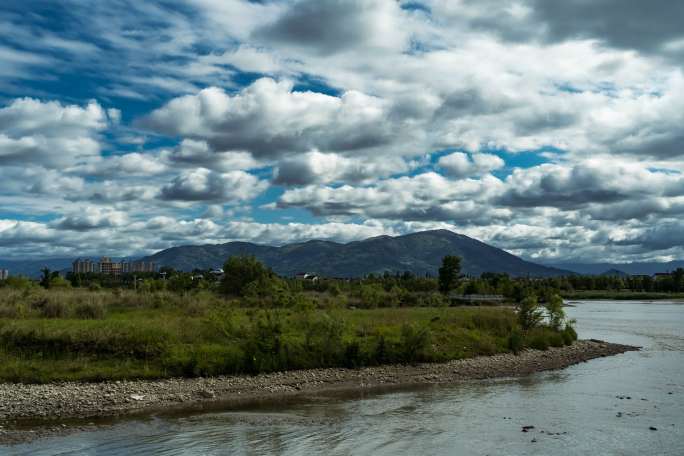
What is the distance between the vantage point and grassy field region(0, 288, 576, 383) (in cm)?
3675

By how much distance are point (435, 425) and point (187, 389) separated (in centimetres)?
1478

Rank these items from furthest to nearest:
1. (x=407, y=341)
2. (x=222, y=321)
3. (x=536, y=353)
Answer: (x=536, y=353) < (x=407, y=341) < (x=222, y=321)

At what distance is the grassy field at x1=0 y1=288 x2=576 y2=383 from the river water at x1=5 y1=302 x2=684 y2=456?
659cm

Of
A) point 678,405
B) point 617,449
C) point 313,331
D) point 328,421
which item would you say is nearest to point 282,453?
point 328,421

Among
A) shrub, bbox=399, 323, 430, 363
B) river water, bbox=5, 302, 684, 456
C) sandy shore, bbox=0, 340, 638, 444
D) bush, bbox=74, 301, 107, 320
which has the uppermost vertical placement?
bush, bbox=74, 301, 107, 320

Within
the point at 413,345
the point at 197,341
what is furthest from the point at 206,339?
the point at 413,345

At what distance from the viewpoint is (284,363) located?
39969 mm

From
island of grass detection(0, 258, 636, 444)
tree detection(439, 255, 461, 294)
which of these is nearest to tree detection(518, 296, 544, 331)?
island of grass detection(0, 258, 636, 444)

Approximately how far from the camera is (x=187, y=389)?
34.3 metres

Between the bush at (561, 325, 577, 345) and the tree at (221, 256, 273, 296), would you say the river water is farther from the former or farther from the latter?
the tree at (221, 256, 273, 296)

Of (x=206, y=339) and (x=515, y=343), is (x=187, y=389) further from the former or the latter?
(x=515, y=343)

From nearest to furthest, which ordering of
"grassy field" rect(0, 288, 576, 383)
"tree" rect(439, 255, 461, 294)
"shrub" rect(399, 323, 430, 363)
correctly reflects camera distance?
1. "grassy field" rect(0, 288, 576, 383)
2. "shrub" rect(399, 323, 430, 363)
3. "tree" rect(439, 255, 461, 294)

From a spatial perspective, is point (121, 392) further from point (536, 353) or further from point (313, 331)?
point (536, 353)

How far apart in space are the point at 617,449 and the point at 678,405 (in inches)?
437
